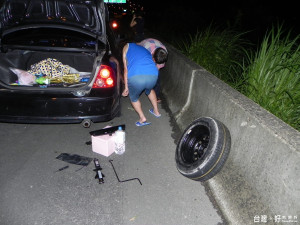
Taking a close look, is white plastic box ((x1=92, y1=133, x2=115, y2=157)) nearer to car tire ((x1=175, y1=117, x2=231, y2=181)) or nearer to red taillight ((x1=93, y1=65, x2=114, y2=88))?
red taillight ((x1=93, y1=65, x2=114, y2=88))

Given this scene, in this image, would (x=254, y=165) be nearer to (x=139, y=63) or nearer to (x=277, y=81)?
(x=277, y=81)

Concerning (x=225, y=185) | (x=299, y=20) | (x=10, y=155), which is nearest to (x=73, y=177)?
(x=10, y=155)

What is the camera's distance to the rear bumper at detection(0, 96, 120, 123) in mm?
3193

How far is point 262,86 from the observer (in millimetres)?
3207

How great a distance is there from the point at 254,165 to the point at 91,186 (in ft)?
6.00

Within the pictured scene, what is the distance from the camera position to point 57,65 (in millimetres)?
4102

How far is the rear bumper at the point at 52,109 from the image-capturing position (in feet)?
10.5

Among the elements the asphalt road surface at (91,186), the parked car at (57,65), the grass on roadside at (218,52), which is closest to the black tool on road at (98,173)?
the asphalt road surface at (91,186)

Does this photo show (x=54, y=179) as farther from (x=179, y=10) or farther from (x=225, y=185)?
(x=179, y=10)

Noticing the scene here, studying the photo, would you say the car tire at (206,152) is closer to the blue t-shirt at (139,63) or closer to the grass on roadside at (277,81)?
the grass on roadside at (277,81)

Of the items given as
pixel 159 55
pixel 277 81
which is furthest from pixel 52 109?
pixel 277 81

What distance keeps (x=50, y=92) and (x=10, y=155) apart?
1.07 meters

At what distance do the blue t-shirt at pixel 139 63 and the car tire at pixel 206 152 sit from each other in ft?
3.98

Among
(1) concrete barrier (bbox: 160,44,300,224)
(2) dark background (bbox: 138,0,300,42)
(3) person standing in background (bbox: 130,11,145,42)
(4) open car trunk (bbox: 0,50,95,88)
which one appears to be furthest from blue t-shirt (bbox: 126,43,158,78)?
(2) dark background (bbox: 138,0,300,42)
